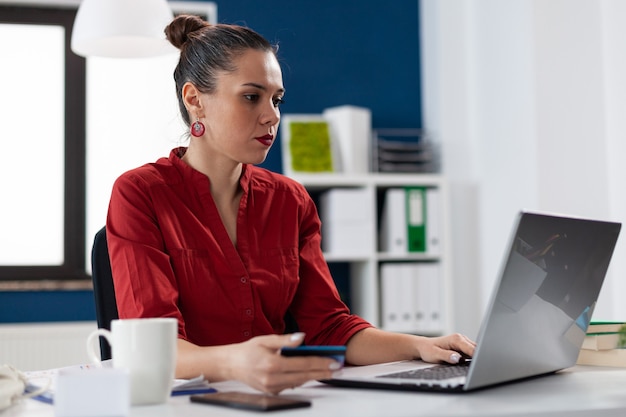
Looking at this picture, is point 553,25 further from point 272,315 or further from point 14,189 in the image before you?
point 14,189

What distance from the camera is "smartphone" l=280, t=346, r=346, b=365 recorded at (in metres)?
0.96

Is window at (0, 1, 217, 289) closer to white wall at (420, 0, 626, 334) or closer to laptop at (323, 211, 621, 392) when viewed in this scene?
white wall at (420, 0, 626, 334)

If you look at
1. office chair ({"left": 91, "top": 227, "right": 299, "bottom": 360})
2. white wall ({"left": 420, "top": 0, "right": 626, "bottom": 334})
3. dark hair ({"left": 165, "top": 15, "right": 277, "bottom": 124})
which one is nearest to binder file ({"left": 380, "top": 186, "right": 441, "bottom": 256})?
white wall ({"left": 420, "top": 0, "right": 626, "bottom": 334})

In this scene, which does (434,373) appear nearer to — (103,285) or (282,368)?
(282,368)

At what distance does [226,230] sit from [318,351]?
0.72 meters

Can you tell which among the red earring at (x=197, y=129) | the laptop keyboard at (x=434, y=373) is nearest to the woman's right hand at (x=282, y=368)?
the laptop keyboard at (x=434, y=373)

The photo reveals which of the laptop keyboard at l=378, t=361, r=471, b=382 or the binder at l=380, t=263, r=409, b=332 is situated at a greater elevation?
the laptop keyboard at l=378, t=361, r=471, b=382

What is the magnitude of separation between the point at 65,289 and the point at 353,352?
2.41 m

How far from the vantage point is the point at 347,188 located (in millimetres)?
3670

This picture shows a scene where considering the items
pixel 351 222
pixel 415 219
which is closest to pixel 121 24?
pixel 351 222

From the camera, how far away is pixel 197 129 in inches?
69.5

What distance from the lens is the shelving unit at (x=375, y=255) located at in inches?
139

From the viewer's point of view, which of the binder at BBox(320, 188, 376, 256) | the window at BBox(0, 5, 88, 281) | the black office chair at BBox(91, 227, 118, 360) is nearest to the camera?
the black office chair at BBox(91, 227, 118, 360)

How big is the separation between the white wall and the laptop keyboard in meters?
2.12
